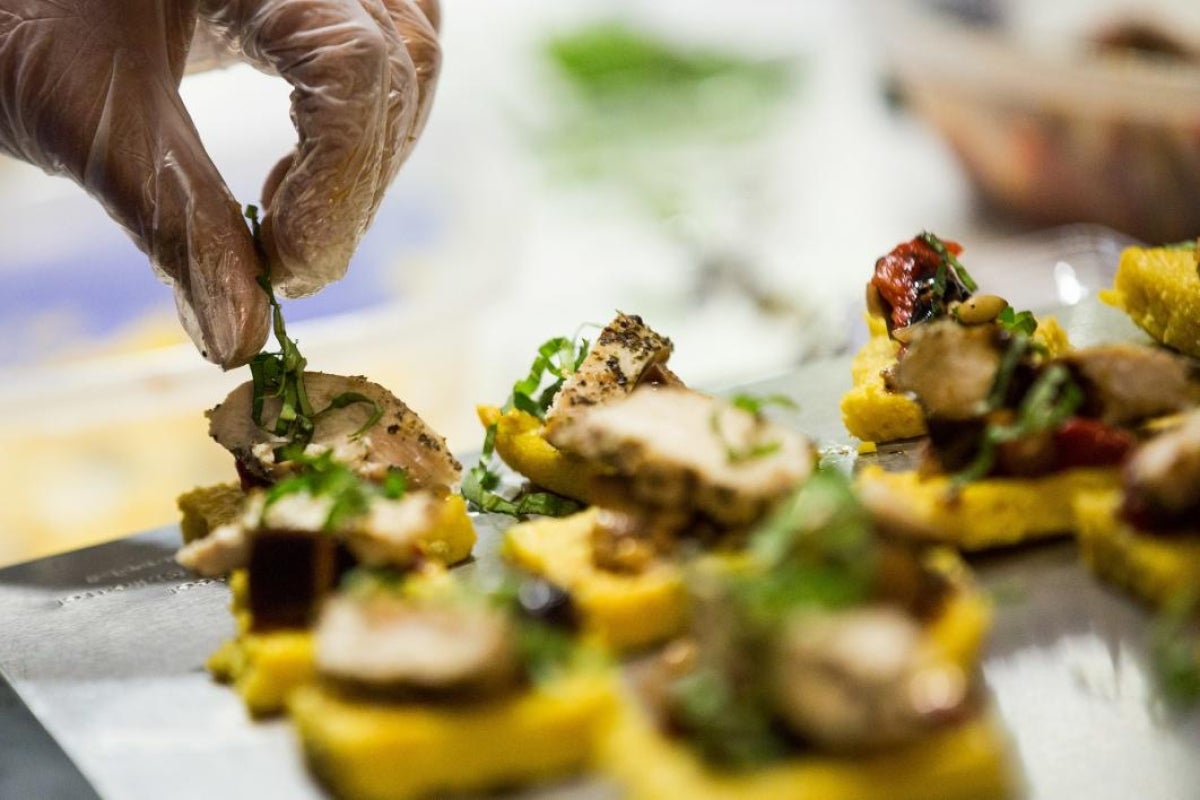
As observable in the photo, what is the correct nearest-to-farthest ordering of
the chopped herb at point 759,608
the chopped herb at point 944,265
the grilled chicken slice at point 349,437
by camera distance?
the chopped herb at point 759,608 < the grilled chicken slice at point 349,437 < the chopped herb at point 944,265

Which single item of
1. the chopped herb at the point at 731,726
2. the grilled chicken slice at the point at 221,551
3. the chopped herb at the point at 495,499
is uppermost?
the chopped herb at the point at 731,726

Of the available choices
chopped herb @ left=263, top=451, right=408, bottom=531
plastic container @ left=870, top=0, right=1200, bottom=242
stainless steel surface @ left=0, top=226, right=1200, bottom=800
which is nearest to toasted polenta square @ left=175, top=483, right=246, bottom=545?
stainless steel surface @ left=0, top=226, right=1200, bottom=800

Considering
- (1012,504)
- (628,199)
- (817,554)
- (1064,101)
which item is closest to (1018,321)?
(1012,504)

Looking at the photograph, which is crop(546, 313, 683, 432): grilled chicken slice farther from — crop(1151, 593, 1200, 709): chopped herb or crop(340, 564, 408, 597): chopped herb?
crop(1151, 593, 1200, 709): chopped herb

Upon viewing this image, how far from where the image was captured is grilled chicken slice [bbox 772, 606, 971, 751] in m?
1.45

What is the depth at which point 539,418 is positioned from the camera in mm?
2939

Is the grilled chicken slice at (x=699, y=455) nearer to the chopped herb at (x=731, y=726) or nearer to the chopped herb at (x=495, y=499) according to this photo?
the chopped herb at (x=731, y=726)

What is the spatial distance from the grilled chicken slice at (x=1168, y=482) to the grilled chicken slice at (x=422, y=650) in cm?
93

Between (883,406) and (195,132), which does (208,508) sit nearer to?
(195,132)

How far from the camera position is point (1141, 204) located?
4.75 metres

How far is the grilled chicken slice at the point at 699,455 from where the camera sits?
2014mm

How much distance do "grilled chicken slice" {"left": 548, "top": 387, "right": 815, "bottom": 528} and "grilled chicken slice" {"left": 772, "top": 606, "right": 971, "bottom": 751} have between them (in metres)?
0.50

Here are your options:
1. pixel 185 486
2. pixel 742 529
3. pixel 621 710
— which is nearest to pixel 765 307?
pixel 185 486

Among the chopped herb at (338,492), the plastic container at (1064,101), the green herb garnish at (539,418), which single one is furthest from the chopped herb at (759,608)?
the plastic container at (1064,101)
